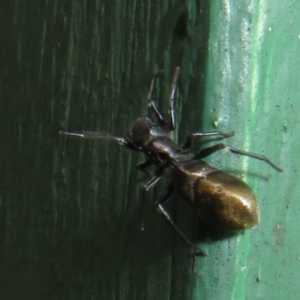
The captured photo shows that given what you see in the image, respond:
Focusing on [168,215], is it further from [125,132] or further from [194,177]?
[125,132]

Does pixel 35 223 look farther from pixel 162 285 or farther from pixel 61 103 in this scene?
pixel 162 285

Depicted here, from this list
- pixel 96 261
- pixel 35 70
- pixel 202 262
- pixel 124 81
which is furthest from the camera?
pixel 35 70

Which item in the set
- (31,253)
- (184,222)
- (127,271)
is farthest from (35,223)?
(184,222)

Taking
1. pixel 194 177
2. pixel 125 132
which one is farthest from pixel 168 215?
pixel 125 132

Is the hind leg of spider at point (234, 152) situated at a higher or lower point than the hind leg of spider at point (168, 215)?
higher

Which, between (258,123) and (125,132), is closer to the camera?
(258,123)

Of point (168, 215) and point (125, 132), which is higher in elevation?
point (125, 132)
